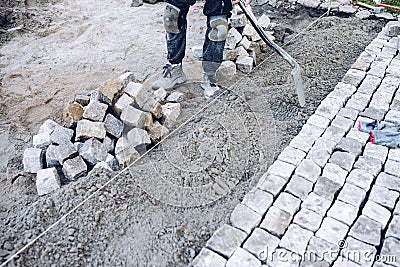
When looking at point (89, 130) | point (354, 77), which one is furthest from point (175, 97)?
point (354, 77)

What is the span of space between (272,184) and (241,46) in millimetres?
2476

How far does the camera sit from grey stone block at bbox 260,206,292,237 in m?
2.85

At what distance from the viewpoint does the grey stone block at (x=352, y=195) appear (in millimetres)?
3043

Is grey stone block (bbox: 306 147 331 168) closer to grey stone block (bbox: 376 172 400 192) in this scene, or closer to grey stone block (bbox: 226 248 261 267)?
grey stone block (bbox: 376 172 400 192)

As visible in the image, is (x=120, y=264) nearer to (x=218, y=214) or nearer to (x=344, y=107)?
(x=218, y=214)

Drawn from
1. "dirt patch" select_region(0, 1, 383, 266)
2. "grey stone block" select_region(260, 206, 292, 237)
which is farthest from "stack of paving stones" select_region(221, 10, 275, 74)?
"grey stone block" select_region(260, 206, 292, 237)

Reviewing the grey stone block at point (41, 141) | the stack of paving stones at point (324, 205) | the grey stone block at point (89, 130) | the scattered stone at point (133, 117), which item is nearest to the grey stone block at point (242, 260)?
the stack of paving stones at point (324, 205)

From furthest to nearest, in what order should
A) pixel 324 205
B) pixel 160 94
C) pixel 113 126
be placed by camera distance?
pixel 160 94 < pixel 113 126 < pixel 324 205

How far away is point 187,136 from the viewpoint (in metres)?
3.86

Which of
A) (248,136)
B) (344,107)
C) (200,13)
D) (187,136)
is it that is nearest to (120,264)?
(187,136)

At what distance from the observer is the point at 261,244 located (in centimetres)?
276

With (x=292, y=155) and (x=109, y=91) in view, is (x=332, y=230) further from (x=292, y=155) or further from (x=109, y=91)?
(x=109, y=91)

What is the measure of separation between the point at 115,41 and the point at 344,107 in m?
3.39

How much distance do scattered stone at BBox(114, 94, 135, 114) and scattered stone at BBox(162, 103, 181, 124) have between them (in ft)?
1.18
